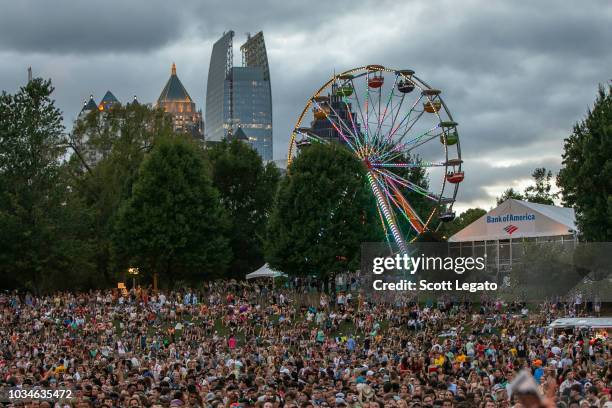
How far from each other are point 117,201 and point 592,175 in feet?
92.1

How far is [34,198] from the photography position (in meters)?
50.8

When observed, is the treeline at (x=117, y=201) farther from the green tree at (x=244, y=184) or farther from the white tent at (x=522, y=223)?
the white tent at (x=522, y=223)

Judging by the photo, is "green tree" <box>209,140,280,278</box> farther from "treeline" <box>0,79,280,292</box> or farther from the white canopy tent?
the white canopy tent

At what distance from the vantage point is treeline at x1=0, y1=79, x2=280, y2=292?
50656mm

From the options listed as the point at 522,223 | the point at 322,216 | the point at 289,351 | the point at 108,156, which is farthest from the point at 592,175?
the point at 108,156

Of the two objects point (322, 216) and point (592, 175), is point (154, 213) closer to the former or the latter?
point (322, 216)

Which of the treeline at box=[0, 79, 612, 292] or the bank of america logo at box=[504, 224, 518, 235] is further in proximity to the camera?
the treeline at box=[0, 79, 612, 292]

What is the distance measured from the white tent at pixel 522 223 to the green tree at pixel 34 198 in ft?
68.6

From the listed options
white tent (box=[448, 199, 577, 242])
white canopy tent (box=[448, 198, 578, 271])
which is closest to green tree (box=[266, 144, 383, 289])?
white canopy tent (box=[448, 198, 578, 271])

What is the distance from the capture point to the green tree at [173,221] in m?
53.1

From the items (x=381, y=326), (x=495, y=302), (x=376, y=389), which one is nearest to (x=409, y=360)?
(x=376, y=389)

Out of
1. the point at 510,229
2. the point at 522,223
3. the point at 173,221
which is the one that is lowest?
the point at 510,229

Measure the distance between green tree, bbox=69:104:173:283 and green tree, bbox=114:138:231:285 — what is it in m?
3.41

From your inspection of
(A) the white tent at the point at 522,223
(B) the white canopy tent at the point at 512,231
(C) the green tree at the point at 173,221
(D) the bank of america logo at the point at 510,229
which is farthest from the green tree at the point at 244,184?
(D) the bank of america logo at the point at 510,229
